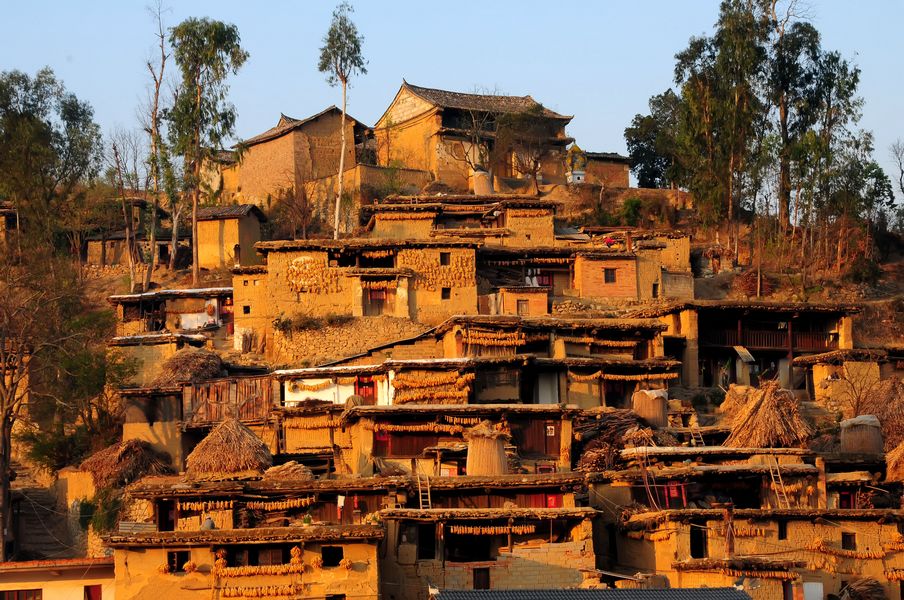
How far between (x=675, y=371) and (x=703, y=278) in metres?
13.9

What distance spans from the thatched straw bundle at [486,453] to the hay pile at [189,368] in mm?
10747

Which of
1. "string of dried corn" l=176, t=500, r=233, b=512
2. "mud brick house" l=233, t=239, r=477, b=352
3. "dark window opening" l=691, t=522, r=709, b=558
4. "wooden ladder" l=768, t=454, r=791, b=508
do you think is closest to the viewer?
"string of dried corn" l=176, t=500, r=233, b=512

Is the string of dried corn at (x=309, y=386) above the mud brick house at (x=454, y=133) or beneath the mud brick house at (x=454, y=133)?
beneath

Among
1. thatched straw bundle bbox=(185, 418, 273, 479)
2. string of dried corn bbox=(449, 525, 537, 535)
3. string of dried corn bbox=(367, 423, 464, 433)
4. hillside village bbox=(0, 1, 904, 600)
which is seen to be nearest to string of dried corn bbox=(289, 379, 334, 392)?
hillside village bbox=(0, 1, 904, 600)

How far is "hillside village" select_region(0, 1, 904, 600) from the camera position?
2614cm

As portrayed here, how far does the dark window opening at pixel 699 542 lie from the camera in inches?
1065

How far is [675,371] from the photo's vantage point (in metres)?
35.8

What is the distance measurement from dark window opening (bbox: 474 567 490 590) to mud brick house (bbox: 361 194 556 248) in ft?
67.9

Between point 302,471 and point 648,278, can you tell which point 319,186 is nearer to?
point 648,278

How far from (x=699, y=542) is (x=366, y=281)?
55.1 feet

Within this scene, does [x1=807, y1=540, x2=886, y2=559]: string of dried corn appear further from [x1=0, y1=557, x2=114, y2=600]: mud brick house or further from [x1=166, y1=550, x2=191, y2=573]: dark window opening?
[x1=0, y1=557, x2=114, y2=600]: mud brick house

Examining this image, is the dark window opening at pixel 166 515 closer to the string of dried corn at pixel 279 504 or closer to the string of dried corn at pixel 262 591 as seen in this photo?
the string of dried corn at pixel 279 504

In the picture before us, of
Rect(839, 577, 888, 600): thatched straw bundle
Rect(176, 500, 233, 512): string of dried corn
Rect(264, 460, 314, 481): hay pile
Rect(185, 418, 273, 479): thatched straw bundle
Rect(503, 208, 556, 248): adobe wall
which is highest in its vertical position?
Rect(503, 208, 556, 248): adobe wall

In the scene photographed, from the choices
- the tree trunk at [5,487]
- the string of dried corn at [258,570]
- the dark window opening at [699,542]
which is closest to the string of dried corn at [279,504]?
the string of dried corn at [258,570]
